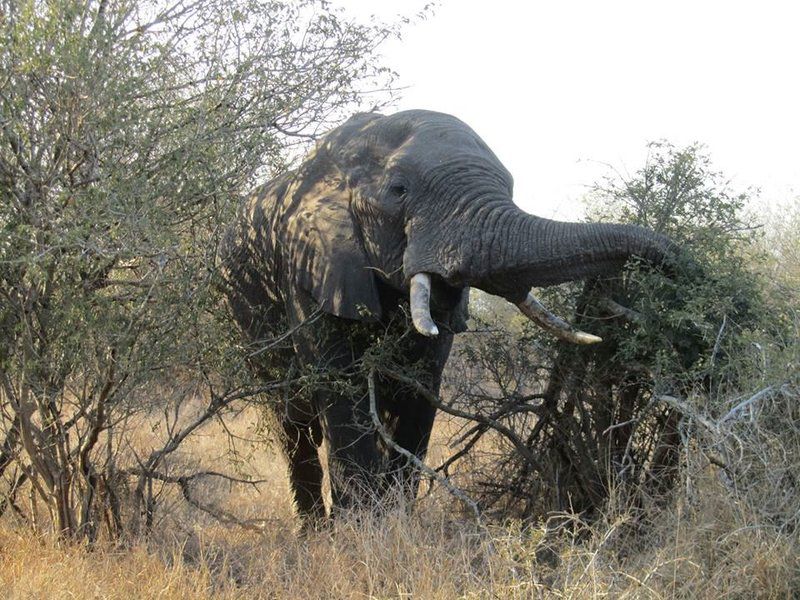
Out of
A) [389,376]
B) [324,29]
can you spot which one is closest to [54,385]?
[389,376]

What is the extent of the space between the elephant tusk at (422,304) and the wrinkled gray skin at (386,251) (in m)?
0.05

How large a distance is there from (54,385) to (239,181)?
137 centimetres

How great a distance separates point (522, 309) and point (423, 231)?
669 millimetres

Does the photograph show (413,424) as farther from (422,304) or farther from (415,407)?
(422,304)

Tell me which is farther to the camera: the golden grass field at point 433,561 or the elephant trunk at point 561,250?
the elephant trunk at point 561,250

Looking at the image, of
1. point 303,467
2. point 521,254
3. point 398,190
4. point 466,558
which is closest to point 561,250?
point 521,254

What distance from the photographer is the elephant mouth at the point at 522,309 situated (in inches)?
250

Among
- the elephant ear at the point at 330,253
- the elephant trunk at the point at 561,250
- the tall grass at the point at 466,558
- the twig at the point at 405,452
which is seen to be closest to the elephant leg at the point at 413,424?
the twig at the point at 405,452

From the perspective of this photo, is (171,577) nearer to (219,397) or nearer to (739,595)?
Answer: (219,397)

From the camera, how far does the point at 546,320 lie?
257 inches

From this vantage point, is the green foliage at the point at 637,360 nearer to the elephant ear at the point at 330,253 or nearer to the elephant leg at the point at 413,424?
the elephant leg at the point at 413,424

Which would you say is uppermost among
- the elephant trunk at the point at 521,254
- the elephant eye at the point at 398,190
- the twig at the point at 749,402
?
the elephant eye at the point at 398,190

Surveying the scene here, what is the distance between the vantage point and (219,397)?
662 cm

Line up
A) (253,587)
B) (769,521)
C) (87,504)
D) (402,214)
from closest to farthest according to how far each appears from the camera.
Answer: (769,521), (253,587), (87,504), (402,214)
